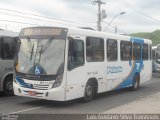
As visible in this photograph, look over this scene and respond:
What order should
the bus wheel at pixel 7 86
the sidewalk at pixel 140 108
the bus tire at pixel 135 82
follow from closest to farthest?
the sidewalk at pixel 140 108 → the bus wheel at pixel 7 86 → the bus tire at pixel 135 82

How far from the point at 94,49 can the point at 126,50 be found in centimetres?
395

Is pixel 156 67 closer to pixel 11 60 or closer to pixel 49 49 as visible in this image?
pixel 11 60

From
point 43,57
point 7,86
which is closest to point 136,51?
point 7,86

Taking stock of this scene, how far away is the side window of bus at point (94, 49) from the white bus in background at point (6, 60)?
3.74 metres

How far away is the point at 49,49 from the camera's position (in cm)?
1378

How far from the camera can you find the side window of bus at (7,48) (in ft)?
55.4

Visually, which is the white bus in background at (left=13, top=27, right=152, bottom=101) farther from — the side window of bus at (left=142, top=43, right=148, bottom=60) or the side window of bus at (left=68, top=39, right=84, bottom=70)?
the side window of bus at (left=142, top=43, right=148, bottom=60)

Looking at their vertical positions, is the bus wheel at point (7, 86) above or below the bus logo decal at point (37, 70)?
below

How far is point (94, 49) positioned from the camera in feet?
51.9

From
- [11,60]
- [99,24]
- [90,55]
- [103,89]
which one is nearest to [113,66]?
[103,89]

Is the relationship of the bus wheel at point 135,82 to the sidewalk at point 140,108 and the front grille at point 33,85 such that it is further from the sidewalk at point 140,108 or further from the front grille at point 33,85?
the front grille at point 33,85

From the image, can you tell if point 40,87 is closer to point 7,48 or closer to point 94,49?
point 94,49

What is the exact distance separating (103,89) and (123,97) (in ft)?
4.63

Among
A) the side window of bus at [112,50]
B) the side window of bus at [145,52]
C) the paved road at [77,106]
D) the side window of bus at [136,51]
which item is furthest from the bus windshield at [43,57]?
the side window of bus at [145,52]
